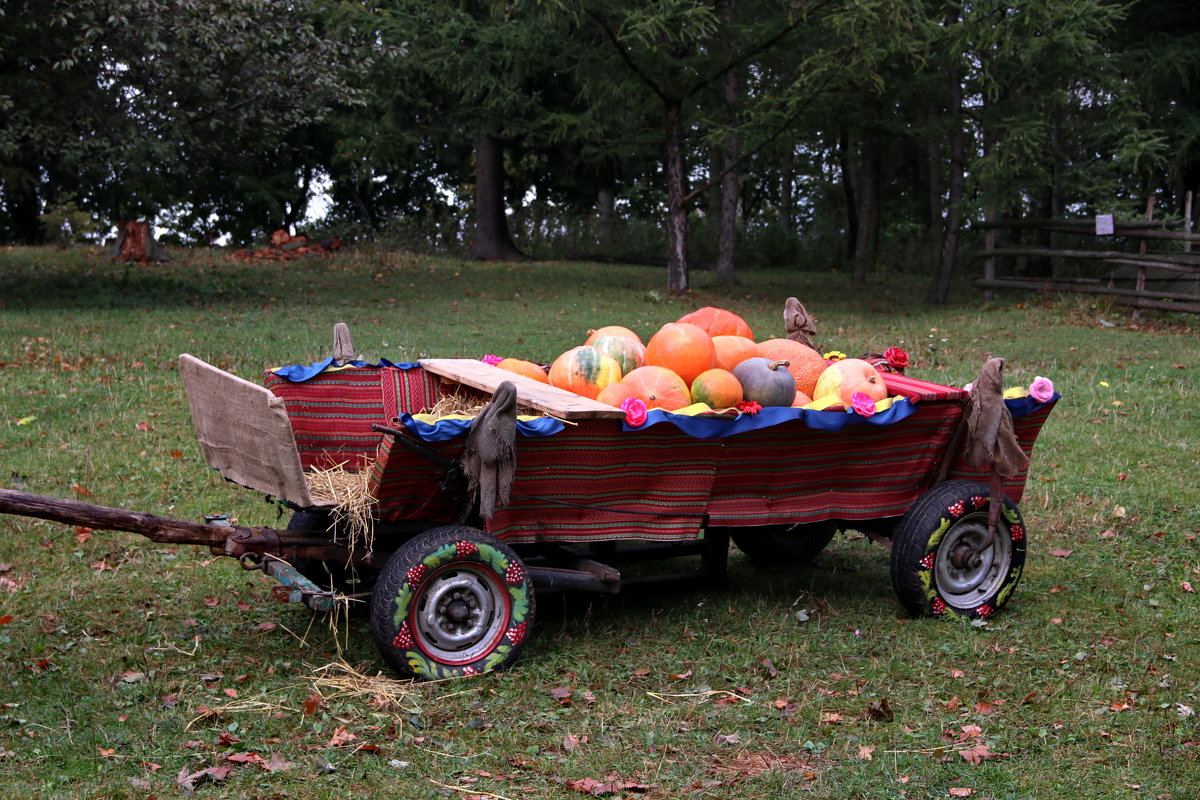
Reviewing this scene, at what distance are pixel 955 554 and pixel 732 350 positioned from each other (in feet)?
5.17

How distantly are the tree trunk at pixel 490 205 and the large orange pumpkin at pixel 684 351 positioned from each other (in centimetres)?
2019

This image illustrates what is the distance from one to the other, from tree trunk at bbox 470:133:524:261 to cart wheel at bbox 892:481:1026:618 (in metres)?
20.9

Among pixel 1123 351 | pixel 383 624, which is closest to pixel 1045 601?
pixel 383 624

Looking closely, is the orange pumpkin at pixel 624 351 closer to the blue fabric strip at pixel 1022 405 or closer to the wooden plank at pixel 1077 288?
the blue fabric strip at pixel 1022 405

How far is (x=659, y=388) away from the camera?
541cm

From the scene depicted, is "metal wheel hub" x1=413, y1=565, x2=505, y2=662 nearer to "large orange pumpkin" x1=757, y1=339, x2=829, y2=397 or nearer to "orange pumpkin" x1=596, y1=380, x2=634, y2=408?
"orange pumpkin" x1=596, y1=380, x2=634, y2=408

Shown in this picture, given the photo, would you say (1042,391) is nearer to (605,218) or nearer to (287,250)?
(287,250)

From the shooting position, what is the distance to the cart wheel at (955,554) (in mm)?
5508

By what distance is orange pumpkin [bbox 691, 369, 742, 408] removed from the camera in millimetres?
5426

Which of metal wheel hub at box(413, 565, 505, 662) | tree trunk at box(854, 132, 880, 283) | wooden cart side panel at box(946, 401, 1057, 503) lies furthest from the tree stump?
wooden cart side panel at box(946, 401, 1057, 503)

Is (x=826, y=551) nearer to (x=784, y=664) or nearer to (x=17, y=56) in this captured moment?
(x=784, y=664)

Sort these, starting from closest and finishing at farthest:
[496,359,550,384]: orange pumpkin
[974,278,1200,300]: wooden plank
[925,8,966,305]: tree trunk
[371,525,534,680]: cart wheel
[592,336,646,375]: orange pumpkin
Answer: [371,525,534,680]: cart wheel < [592,336,646,375]: orange pumpkin < [496,359,550,384]: orange pumpkin < [974,278,1200,300]: wooden plank < [925,8,966,305]: tree trunk

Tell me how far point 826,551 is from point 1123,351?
950 cm

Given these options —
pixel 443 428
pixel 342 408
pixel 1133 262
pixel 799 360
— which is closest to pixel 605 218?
pixel 1133 262
